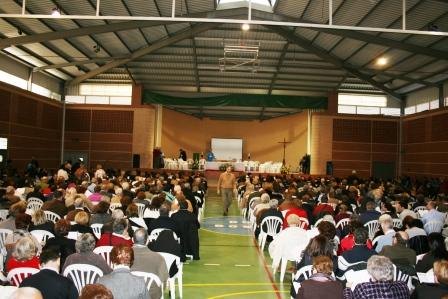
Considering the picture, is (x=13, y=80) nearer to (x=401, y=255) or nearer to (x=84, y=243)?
(x=84, y=243)

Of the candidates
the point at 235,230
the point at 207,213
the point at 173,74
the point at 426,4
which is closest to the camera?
the point at 235,230

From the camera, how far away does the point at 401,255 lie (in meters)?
5.59

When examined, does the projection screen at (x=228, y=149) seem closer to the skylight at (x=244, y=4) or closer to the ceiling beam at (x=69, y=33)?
the skylight at (x=244, y=4)

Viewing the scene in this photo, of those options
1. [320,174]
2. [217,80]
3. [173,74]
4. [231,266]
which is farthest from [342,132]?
[231,266]

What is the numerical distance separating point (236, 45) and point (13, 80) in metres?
10.8

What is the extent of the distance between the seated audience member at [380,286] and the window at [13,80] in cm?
2040

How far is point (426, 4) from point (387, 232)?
11218 mm

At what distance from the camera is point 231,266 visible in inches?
349

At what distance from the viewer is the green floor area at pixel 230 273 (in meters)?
7.05

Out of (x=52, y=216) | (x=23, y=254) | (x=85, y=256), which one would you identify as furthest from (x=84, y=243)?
(x=52, y=216)

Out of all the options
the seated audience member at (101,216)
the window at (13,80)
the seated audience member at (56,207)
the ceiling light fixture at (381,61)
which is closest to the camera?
the seated audience member at (101,216)

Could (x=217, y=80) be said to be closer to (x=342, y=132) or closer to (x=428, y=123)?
(x=342, y=132)

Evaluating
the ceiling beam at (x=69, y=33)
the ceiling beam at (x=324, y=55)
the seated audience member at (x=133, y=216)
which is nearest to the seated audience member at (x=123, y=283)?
the seated audience member at (x=133, y=216)

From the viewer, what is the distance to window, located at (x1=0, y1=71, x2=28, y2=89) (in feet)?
67.8
